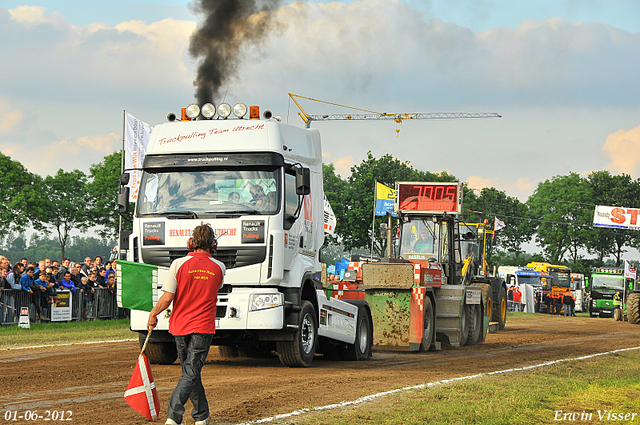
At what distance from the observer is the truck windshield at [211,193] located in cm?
1208

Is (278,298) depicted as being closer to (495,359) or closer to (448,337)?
(495,359)

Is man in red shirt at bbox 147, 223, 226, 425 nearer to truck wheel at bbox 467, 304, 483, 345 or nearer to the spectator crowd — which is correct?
truck wheel at bbox 467, 304, 483, 345

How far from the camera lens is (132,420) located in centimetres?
776

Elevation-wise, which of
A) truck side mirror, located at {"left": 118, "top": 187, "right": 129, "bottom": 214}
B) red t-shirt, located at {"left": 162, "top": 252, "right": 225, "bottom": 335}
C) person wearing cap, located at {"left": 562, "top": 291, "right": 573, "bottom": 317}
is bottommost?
person wearing cap, located at {"left": 562, "top": 291, "right": 573, "bottom": 317}

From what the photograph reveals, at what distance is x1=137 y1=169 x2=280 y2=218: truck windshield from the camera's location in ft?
39.6

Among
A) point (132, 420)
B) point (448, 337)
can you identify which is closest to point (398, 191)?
point (448, 337)

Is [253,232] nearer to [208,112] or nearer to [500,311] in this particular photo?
[208,112]

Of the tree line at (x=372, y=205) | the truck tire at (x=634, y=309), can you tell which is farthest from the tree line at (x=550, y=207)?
the truck tire at (x=634, y=309)

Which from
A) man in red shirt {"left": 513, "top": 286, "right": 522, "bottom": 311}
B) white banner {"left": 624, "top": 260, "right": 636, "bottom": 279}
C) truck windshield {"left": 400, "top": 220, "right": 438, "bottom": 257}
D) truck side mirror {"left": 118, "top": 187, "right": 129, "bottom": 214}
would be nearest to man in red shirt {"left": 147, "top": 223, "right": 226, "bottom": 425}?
truck side mirror {"left": 118, "top": 187, "right": 129, "bottom": 214}

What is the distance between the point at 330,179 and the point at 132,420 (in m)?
69.7

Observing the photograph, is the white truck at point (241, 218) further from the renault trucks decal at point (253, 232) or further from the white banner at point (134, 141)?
the white banner at point (134, 141)

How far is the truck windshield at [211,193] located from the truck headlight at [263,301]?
125 cm

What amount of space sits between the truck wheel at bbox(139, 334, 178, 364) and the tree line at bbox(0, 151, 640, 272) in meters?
9.28

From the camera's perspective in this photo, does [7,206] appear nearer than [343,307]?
No
